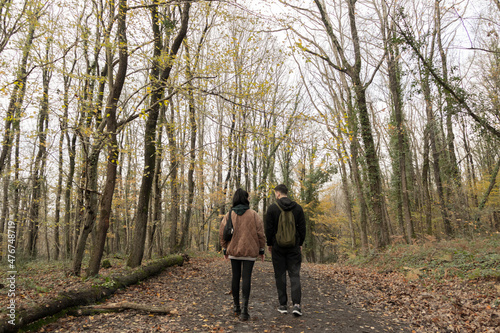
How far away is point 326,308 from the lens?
5.12 meters

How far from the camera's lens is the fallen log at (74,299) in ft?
12.1

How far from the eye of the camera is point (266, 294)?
6.21 m

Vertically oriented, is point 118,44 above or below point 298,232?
above

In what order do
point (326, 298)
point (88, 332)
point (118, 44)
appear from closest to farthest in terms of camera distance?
point (88, 332)
point (326, 298)
point (118, 44)

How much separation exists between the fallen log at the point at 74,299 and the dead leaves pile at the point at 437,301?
5020 mm

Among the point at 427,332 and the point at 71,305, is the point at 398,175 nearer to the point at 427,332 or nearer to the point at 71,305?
the point at 427,332

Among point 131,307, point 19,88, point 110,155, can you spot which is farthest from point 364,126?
point 19,88

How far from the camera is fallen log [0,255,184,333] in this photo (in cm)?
370

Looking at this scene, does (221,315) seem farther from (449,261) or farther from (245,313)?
(449,261)

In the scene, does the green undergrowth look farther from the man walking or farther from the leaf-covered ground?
the man walking

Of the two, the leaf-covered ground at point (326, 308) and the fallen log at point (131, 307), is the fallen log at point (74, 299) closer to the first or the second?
the leaf-covered ground at point (326, 308)

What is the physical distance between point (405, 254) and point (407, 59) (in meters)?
7.06

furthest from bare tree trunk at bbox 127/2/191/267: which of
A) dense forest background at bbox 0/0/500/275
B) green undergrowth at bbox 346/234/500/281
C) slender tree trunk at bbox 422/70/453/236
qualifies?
slender tree trunk at bbox 422/70/453/236

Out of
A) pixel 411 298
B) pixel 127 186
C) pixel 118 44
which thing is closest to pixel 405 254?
pixel 411 298
